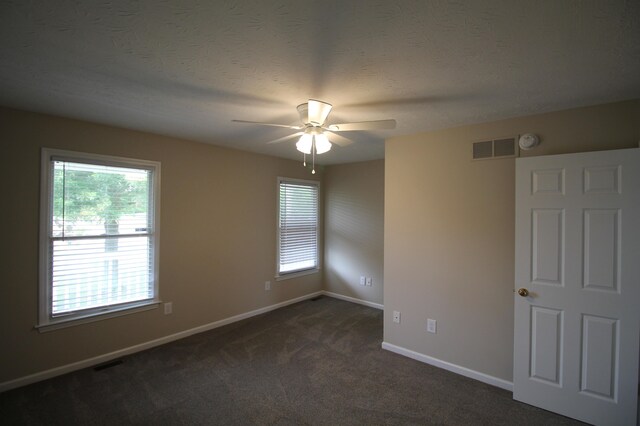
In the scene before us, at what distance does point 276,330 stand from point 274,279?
955 millimetres

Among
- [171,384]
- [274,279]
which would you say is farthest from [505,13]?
[274,279]

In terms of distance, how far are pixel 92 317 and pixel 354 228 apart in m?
3.65

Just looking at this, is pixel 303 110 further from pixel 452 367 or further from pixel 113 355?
pixel 113 355

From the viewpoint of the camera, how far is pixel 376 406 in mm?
2336

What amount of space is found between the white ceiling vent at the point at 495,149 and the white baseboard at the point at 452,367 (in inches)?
79.5

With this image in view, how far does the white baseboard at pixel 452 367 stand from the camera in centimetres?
262

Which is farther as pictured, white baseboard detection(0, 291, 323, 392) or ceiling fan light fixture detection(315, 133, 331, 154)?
white baseboard detection(0, 291, 323, 392)

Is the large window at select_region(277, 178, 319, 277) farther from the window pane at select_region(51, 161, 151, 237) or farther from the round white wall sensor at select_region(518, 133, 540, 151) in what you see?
the round white wall sensor at select_region(518, 133, 540, 151)

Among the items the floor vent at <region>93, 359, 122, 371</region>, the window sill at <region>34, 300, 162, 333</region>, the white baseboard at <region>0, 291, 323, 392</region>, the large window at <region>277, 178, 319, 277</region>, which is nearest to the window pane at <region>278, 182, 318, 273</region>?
the large window at <region>277, 178, 319, 277</region>

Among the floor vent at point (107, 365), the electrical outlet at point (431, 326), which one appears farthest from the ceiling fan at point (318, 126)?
the floor vent at point (107, 365)

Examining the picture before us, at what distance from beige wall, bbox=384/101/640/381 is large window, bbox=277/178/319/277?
195cm

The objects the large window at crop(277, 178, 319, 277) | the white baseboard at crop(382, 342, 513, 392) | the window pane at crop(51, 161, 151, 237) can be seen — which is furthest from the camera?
the large window at crop(277, 178, 319, 277)

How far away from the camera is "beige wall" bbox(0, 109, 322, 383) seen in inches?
98.7

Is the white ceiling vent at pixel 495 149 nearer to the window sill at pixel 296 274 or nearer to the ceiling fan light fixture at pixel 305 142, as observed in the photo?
the ceiling fan light fixture at pixel 305 142
